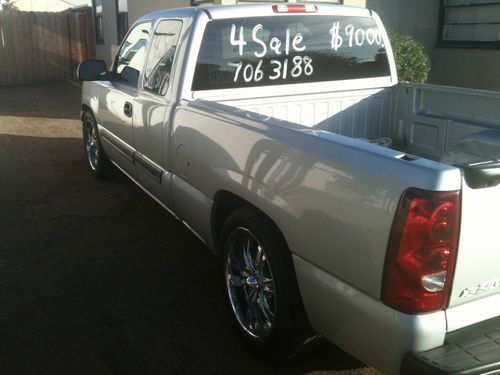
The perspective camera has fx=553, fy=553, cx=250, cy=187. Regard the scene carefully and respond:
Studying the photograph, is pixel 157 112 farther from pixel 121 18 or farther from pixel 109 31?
pixel 109 31

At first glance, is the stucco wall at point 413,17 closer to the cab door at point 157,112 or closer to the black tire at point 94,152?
the black tire at point 94,152

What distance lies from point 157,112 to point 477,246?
262 centimetres

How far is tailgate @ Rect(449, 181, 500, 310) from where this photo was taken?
6.73 ft

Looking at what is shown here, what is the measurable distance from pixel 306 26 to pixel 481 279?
2.62 metres

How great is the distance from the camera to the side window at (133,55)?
16.0 feet

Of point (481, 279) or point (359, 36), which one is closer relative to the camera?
point (481, 279)

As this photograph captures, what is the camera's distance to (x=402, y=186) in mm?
2045

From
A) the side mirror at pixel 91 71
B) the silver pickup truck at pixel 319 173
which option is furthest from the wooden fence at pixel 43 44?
the silver pickup truck at pixel 319 173

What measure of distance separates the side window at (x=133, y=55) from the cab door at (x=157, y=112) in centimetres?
31

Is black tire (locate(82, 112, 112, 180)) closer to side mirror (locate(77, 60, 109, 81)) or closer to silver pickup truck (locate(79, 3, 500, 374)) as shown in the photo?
silver pickup truck (locate(79, 3, 500, 374))

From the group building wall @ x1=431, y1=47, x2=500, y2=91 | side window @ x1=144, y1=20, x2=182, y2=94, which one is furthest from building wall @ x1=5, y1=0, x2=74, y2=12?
side window @ x1=144, y1=20, x2=182, y2=94

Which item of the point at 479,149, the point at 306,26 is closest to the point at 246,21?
the point at 306,26

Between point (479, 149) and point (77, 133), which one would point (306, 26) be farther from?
point (77, 133)

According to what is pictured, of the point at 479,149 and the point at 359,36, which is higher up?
the point at 359,36
